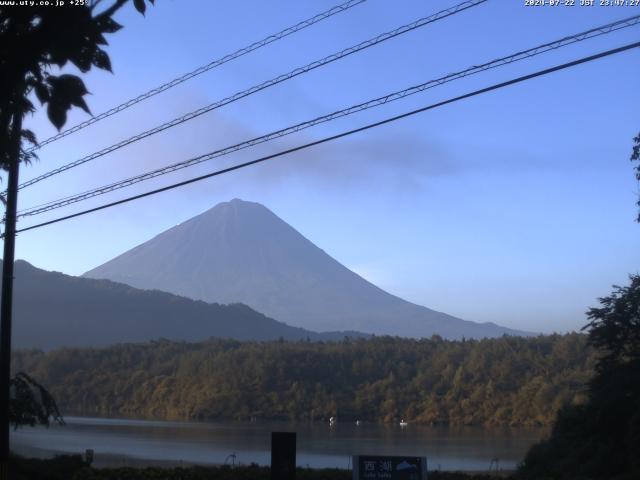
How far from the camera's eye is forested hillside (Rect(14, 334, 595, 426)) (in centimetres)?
6172

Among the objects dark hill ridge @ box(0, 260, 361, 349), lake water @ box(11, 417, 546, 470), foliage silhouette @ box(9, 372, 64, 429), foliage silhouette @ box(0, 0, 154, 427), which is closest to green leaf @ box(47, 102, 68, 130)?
foliage silhouette @ box(0, 0, 154, 427)

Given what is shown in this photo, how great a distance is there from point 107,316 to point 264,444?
77.6m

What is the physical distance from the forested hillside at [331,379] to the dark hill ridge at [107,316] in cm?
2119

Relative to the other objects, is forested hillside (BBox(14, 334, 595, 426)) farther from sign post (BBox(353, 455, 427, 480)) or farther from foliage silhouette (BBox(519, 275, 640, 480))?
sign post (BBox(353, 455, 427, 480))

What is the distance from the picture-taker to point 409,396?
214 feet

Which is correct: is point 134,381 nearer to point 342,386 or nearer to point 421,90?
point 342,386

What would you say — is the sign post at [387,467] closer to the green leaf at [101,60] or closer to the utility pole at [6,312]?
the utility pole at [6,312]

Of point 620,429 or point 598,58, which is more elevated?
point 598,58

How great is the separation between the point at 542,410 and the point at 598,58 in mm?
51312

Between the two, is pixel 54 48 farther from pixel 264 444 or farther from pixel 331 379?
pixel 331 379

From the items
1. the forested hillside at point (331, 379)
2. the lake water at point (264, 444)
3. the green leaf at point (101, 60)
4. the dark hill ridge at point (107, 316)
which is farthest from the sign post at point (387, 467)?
the dark hill ridge at point (107, 316)

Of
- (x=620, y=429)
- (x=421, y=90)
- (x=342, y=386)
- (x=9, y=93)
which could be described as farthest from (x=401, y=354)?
(x=9, y=93)

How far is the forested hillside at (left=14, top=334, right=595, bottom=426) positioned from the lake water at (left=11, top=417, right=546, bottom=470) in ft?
12.0

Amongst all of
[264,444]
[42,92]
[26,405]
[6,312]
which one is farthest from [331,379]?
[42,92]
